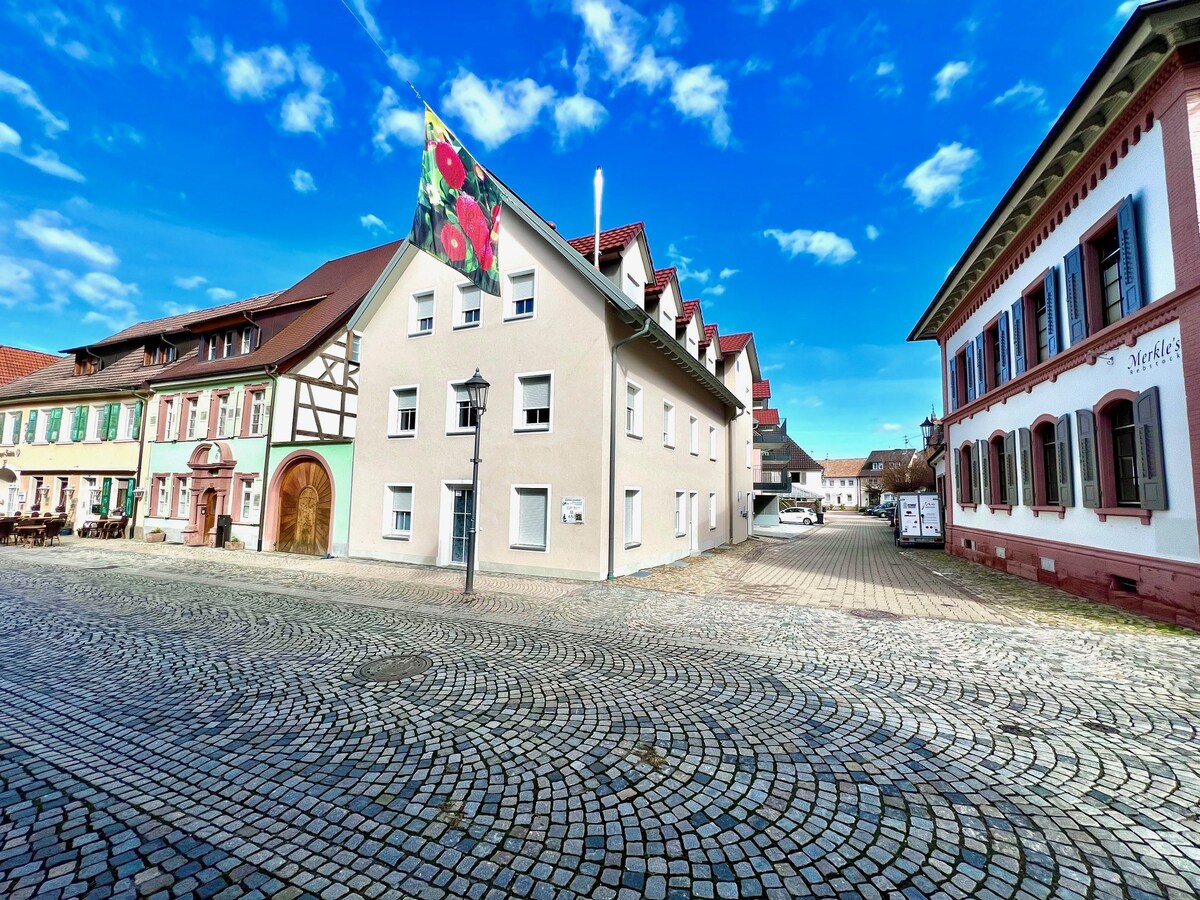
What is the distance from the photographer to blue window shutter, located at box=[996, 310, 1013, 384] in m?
13.9

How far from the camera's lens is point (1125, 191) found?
905 centimetres

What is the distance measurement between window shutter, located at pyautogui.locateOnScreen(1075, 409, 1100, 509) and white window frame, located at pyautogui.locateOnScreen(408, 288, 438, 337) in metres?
15.3

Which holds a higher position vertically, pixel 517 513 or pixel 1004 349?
pixel 1004 349

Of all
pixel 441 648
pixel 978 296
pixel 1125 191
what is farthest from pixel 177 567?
pixel 978 296

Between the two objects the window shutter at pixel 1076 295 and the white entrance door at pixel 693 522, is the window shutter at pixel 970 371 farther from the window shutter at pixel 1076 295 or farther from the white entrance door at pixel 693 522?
the white entrance door at pixel 693 522

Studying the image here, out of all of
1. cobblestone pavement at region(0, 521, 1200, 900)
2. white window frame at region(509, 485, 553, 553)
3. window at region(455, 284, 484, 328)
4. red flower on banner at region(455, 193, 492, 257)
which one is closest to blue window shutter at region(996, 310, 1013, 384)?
cobblestone pavement at region(0, 521, 1200, 900)

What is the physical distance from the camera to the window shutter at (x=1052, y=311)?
445 inches

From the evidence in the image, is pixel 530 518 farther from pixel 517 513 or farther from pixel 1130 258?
pixel 1130 258

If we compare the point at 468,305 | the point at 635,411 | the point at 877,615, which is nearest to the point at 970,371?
the point at 635,411

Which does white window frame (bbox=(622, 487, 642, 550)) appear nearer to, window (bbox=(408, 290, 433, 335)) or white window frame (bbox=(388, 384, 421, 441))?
white window frame (bbox=(388, 384, 421, 441))

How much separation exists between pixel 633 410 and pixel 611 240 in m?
4.74

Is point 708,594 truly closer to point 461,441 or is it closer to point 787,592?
point 787,592

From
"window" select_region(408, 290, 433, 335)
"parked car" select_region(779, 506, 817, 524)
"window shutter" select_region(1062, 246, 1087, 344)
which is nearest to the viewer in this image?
"window shutter" select_region(1062, 246, 1087, 344)

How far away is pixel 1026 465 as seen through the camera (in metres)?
12.7
